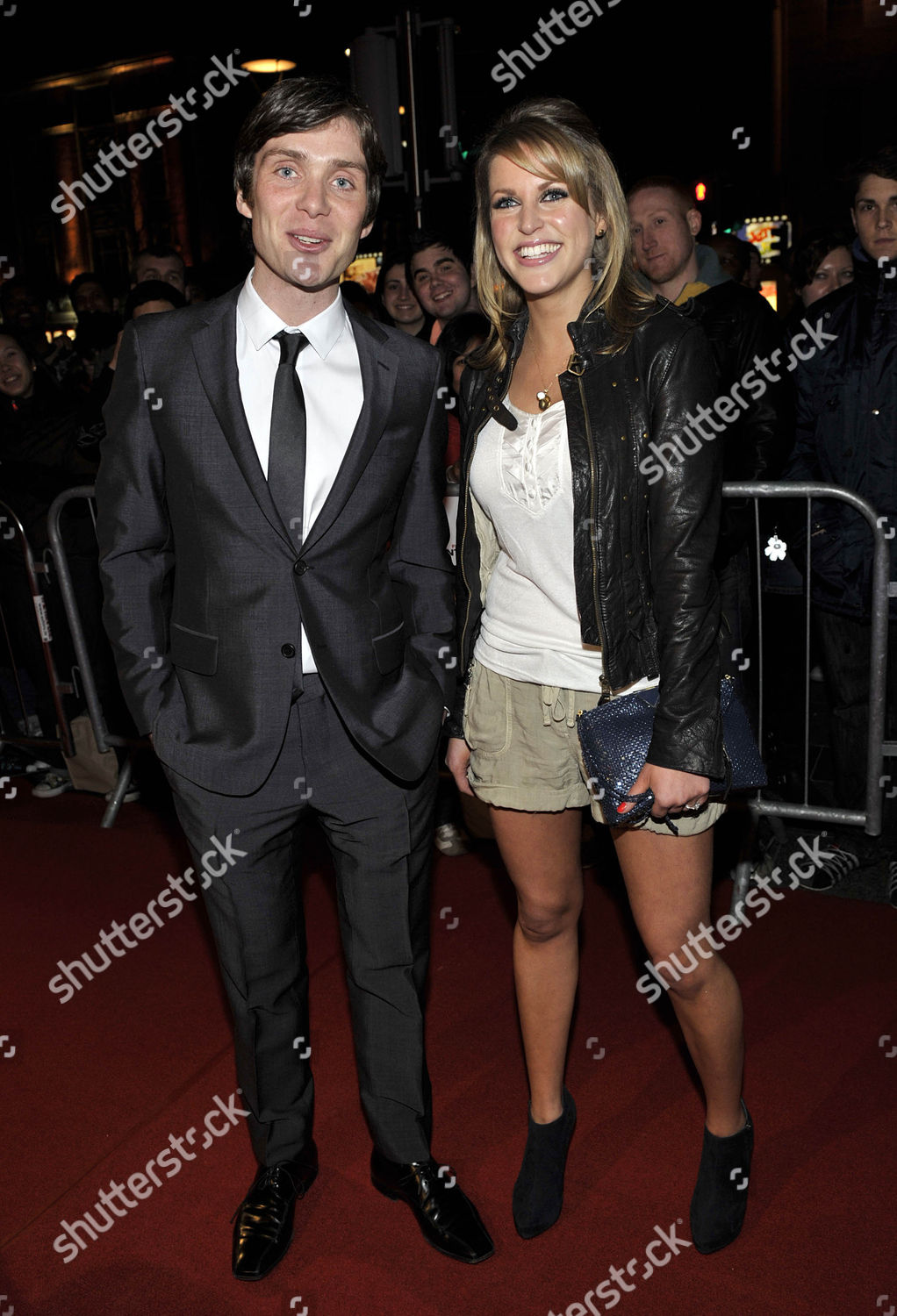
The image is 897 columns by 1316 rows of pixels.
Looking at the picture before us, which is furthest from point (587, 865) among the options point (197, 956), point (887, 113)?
point (887, 113)

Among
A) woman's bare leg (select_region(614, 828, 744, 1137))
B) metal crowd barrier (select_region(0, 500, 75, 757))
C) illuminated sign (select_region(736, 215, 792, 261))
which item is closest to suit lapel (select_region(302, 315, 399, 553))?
woman's bare leg (select_region(614, 828, 744, 1137))

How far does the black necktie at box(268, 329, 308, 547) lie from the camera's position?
1891 mm

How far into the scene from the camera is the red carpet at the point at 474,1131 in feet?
7.09

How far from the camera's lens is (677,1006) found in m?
2.09

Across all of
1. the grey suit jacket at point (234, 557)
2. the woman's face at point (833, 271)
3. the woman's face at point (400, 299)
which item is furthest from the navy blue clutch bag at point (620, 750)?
the woman's face at point (833, 271)

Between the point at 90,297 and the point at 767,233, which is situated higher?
the point at 767,233

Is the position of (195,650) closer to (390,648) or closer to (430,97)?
(390,648)

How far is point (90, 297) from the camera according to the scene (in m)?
8.20

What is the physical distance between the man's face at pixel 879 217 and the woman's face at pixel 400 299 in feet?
7.98

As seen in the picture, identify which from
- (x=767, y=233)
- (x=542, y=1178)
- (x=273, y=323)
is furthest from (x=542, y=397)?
(x=767, y=233)

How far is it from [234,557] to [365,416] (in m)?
0.35

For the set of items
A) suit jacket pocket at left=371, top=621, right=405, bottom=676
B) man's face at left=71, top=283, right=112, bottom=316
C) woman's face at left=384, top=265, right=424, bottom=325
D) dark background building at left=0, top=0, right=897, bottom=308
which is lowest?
suit jacket pocket at left=371, top=621, right=405, bottom=676

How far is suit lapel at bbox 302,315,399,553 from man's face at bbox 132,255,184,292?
4.35 metres

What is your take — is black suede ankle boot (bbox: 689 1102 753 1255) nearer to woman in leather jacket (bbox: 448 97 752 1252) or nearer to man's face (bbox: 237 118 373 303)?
woman in leather jacket (bbox: 448 97 752 1252)
